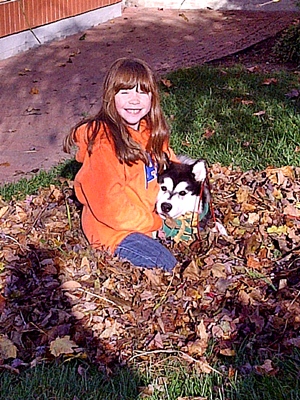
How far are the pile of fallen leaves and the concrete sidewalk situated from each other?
192 cm

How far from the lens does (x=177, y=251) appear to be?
4047mm

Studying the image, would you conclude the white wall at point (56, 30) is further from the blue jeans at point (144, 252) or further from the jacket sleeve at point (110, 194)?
the blue jeans at point (144, 252)

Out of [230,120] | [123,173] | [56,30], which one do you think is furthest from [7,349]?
[56,30]

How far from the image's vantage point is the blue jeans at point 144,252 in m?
3.81

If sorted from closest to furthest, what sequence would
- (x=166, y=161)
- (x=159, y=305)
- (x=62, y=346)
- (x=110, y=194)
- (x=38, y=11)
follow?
(x=62, y=346) < (x=159, y=305) < (x=110, y=194) < (x=166, y=161) < (x=38, y=11)

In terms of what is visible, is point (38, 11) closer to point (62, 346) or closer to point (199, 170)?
point (199, 170)

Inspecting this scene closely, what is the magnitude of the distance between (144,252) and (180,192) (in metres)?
0.43

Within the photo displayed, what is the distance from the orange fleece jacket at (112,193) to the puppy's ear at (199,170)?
22 centimetres

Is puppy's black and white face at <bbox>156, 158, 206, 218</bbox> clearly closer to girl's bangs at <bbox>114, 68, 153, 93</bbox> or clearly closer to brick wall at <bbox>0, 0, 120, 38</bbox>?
girl's bangs at <bbox>114, 68, 153, 93</bbox>

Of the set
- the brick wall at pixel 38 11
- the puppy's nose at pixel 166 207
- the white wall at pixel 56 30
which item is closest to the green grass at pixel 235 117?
the puppy's nose at pixel 166 207

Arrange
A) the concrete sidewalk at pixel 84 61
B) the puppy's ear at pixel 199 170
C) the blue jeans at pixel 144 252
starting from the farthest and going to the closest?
the concrete sidewalk at pixel 84 61 → the puppy's ear at pixel 199 170 → the blue jeans at pixel 144 252

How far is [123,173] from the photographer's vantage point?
12.8 ft

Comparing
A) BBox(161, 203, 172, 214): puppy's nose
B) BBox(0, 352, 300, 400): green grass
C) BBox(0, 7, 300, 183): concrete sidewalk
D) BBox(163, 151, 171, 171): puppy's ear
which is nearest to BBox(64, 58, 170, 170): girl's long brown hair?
BBox(163, 151, 171, 171): puppy's ear

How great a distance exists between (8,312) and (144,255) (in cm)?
77
